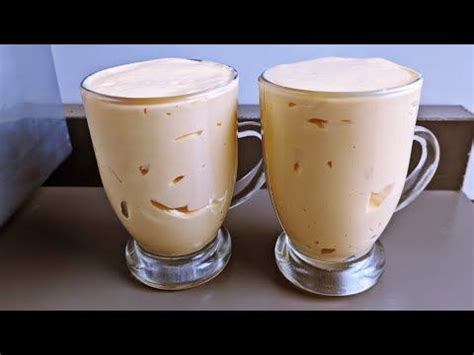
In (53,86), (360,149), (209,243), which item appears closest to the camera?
(360,149)

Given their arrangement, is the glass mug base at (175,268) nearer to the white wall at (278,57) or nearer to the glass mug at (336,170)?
the glass mug at (336,170)

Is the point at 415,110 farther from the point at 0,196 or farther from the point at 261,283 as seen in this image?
the point at 0,196

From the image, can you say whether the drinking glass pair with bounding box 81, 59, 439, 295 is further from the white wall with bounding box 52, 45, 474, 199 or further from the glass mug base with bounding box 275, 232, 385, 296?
the white wall with bounding box 52, 45, 474, 199

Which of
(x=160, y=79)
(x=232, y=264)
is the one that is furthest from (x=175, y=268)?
(x=160, y=79)

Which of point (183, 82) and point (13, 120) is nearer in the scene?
point (183, 82)

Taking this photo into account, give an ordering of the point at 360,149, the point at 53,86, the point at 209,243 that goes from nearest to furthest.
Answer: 1. the point at 360,149
2. the point at 209,243
3. the point at 53,86
